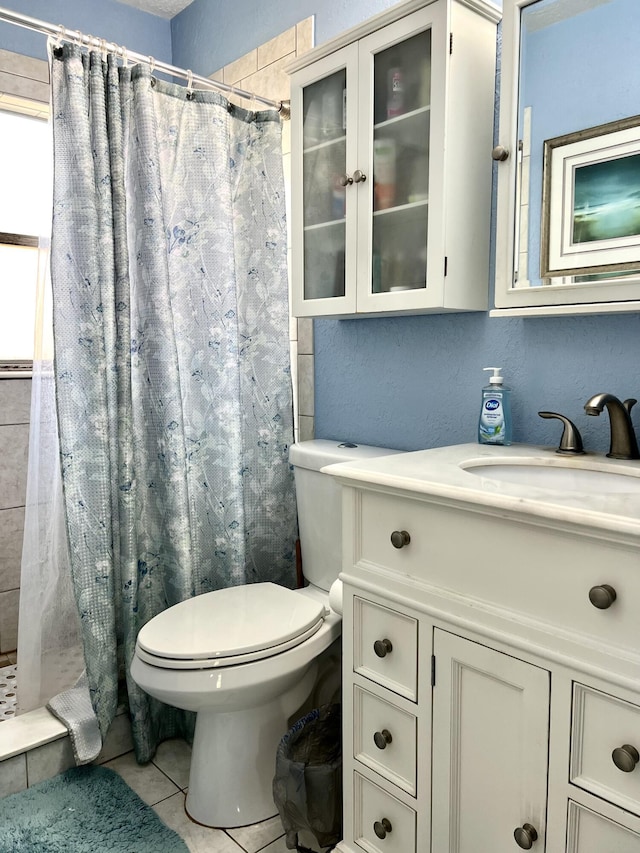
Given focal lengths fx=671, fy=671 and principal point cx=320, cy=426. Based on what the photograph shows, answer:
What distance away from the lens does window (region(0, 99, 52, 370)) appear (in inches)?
99.7

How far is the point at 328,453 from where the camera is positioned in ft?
6.11

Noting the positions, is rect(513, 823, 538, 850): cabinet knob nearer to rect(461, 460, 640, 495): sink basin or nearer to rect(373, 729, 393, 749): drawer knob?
rect(373, 729, 393, 749): drawer knob

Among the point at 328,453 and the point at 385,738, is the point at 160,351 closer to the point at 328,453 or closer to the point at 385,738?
the point at 328,453

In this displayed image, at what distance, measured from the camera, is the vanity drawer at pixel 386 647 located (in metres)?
1.25

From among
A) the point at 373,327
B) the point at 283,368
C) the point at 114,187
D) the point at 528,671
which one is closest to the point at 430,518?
the point at 528,671

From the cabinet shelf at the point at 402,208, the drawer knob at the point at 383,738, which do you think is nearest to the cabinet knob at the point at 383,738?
the drawer knob at the point at 383,738

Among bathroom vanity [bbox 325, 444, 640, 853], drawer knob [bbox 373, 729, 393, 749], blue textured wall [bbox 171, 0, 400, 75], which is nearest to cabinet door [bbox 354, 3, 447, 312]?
blue textured wall [bbox 171, 0, 400, 75]

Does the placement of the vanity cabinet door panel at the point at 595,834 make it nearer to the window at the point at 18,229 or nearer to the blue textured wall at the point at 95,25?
the window at the point at 18,229

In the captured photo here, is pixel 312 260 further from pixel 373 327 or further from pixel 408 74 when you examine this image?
pixel 408 74

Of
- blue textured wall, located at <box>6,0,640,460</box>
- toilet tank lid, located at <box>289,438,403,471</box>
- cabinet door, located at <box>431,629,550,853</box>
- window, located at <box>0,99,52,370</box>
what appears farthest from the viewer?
window, located at <box>0,99,52,370</box>

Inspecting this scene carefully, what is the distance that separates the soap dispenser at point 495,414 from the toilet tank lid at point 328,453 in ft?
1.18

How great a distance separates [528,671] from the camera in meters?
1.06

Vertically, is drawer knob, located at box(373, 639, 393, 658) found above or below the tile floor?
above

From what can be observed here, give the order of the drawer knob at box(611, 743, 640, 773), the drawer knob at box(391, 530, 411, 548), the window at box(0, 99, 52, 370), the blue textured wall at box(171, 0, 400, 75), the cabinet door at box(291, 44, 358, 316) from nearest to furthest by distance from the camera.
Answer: the drawer knob at box(611, 743, 640, 773)
the drawer knob at box(391, 530, 411, 548)
the cabinet door at box(291, 44, 358, 316)
the blue textured wall at box(171, 0, 400, 75)
the window at box(0, 99, 52, 370)
